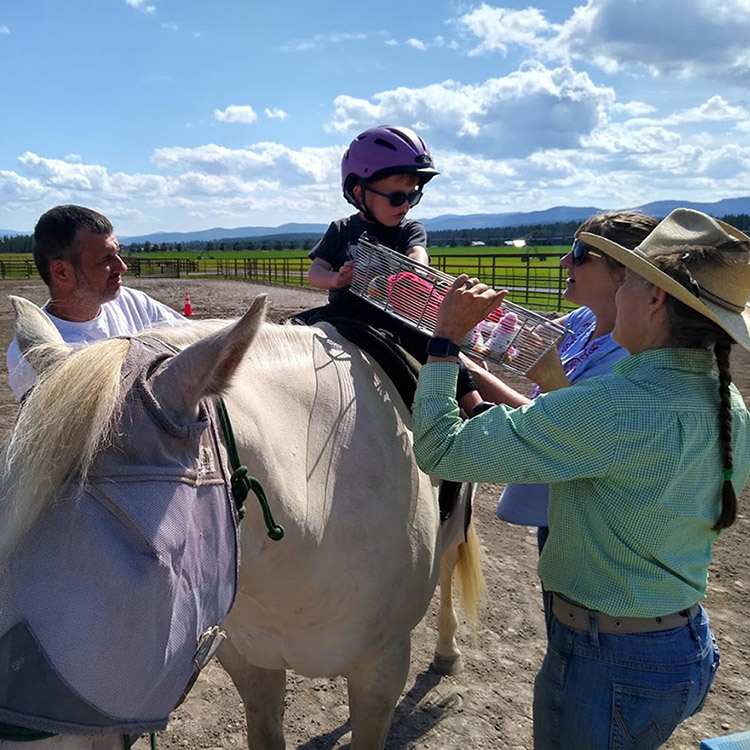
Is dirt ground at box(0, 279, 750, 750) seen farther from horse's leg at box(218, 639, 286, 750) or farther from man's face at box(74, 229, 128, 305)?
man's face at box(74, 229, 128, 305)

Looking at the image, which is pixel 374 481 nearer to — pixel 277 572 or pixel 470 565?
pixel 277 572

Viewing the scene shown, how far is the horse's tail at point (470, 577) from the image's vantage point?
3385 mm

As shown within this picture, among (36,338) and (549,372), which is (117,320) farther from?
(549,372)

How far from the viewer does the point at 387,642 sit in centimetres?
217

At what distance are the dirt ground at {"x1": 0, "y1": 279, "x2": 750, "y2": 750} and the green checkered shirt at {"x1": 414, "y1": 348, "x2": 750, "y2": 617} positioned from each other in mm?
1893

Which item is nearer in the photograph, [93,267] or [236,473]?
[236,473]

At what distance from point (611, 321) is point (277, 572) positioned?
56.3 inches

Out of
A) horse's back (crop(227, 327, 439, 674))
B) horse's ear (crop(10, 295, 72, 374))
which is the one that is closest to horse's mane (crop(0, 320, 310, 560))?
horse's ear (crop(10, 295, 72, 374))

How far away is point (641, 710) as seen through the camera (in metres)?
1.57

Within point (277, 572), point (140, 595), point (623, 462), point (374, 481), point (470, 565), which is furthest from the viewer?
point (470, 565)

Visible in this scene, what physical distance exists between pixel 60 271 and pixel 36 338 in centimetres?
126

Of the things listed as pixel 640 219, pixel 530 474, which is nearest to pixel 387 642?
pixel 530 474

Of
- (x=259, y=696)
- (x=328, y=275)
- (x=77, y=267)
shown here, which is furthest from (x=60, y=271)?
(x=259, y=696)

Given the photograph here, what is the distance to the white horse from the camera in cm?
112
